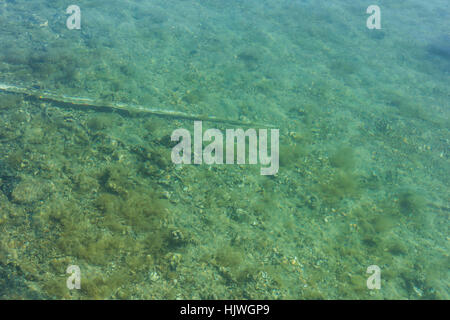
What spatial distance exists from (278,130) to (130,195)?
5847 millimetres

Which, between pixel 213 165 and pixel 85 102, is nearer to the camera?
pixel 213 165

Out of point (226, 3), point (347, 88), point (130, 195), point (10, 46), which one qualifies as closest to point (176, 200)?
point (130, 195)

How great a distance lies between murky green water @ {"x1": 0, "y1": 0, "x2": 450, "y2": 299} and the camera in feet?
19.5

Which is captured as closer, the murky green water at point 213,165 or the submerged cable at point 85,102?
the murky green water at point 213,165

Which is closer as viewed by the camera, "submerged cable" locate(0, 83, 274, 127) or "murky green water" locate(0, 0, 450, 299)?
"murky green water" locate(0, 0, 450, 299)

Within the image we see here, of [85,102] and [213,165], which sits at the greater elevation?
[85,102]

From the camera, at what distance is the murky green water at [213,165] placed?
19.5 feet

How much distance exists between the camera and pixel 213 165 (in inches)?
327

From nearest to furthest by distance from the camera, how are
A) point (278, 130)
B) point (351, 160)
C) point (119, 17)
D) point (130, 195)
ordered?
point (130, 195) → point (351, 160) → point (278, 130) → point (119, 17)

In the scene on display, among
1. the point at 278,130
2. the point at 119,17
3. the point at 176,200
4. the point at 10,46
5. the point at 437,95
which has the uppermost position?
the point at 119,17
